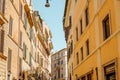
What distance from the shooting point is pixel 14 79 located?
22172mm

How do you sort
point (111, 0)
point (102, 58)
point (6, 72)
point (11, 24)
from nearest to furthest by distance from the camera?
point (111, 0), point (102, 58), point (6, 72), point (11, 24)

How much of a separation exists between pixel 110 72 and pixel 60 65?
79606mm

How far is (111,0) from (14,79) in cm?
1138

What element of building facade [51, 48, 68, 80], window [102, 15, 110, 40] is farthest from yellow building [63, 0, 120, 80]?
building facade [51, 48, 68, 80]

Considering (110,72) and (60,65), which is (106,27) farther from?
(60,65)

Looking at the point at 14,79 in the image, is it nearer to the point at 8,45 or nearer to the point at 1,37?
the point at 8,45

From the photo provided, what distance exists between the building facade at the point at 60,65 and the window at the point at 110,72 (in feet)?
243

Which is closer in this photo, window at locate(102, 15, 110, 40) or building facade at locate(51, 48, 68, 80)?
window at locate(102, 15, 110, 40)

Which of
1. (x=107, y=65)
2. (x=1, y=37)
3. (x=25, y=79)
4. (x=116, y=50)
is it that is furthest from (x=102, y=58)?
(x=25, y=79)

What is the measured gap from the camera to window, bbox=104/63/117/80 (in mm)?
13867

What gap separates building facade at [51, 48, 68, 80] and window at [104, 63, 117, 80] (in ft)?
243

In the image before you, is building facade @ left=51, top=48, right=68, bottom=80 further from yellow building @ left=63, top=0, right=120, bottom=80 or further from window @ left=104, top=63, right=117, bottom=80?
window @ left=104, top=63, right=117, bottom=80

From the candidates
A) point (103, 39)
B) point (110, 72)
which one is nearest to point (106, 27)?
point (103, 39)

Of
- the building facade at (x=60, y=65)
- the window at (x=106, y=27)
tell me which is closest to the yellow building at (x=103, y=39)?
the window at (x=106, y=27)
